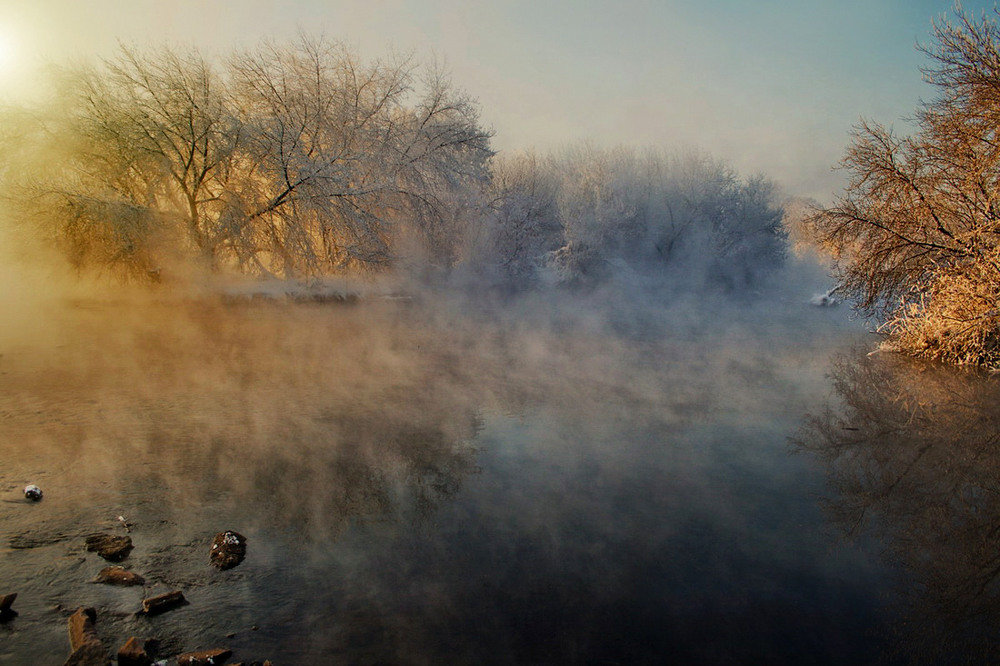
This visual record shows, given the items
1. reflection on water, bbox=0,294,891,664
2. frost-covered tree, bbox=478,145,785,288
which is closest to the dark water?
reflection on water, bbox=0,294,891,664

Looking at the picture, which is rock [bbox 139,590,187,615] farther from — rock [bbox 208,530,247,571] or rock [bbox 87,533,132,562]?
rock [bbox 87,533,132,562]

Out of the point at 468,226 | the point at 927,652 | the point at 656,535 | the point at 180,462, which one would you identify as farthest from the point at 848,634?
the point at 468,226

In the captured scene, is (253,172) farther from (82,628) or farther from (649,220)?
(649,220)

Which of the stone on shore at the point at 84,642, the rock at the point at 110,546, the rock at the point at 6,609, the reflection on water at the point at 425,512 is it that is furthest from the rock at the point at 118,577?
the rock at the point at 6,609

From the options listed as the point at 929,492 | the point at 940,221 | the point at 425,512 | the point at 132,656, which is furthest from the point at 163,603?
the point at 940,221

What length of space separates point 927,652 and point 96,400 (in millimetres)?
10228

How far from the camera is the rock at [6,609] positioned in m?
3.52

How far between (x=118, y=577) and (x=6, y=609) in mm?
617

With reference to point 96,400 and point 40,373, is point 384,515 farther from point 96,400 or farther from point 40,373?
point 40,373

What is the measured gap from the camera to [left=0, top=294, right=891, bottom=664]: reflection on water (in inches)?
147

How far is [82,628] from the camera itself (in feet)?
11.1

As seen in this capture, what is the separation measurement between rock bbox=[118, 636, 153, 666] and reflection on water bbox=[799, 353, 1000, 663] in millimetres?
5112

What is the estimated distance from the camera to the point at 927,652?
3.72 metres

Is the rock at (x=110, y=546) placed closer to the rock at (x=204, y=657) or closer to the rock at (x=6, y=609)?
the rock at (x=6, y=609)
